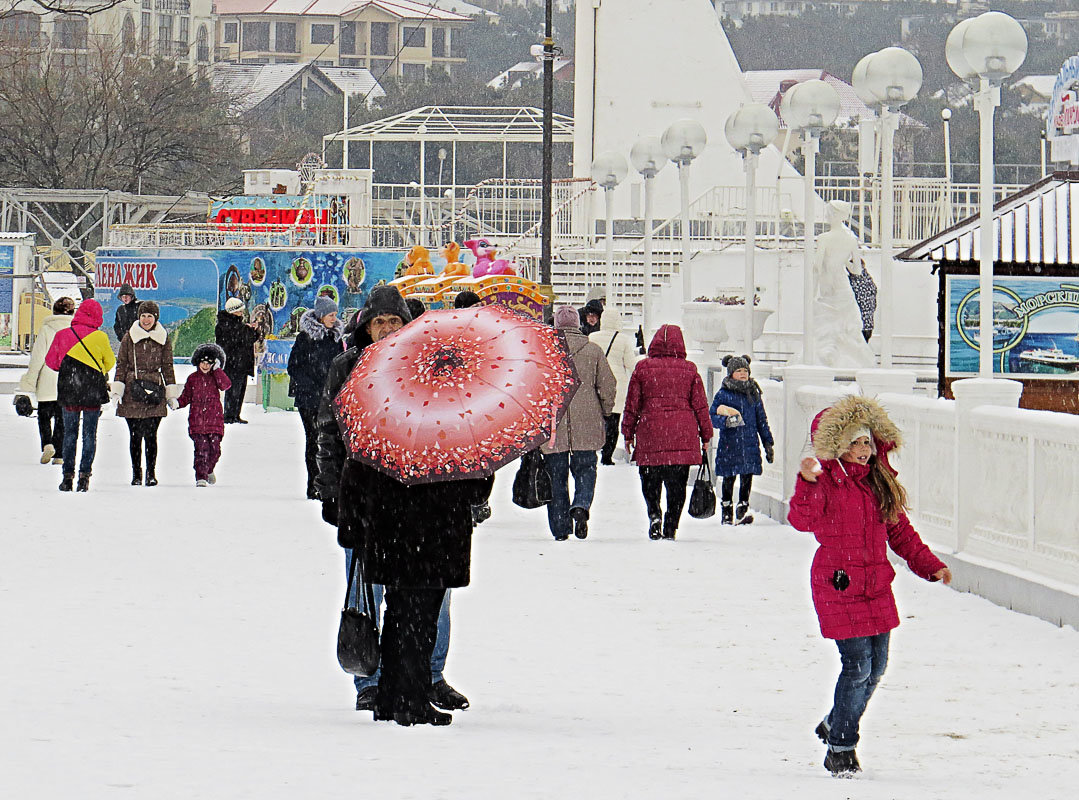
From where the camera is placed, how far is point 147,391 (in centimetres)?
1639

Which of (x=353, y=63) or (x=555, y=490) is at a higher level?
(x=353, y=63)

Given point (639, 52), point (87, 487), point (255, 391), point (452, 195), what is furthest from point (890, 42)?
point (87, 487)

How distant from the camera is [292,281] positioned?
35.9 m

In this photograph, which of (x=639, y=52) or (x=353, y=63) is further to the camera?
(x=353, y=63)

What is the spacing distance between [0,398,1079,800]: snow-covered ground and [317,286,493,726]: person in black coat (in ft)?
0.60

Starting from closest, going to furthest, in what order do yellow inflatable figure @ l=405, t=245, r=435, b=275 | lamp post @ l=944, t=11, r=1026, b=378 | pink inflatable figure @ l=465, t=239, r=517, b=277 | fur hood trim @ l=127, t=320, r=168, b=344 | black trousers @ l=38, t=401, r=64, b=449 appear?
lamp post @ l=944, t=11, r=1026, b=378 → fur hood trim @ l=127, t=320, r=168, b=344 → black trousers @ l=38, t=401, r=64, b=449 → pink inflatable figure @ l=465, t=239, r=517, b=277 → yellow inflatable figure @ l=405, t=245, r=435, b=275

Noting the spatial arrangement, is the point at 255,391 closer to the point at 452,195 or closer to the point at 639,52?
the point at 452,195

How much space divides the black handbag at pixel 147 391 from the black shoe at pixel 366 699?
9503 mm

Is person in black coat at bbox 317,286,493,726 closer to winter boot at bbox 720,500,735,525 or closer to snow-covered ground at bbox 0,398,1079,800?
snow-covered ground at bbox 0,398,1079,800

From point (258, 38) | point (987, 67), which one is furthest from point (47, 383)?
point (258, 38)

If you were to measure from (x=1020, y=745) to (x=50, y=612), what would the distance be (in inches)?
183

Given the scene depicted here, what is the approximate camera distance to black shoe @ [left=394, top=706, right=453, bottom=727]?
6941 mm

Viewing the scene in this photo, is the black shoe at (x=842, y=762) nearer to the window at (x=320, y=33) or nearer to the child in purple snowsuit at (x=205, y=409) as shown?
the child in purple snowsuit at (x=205, y=409)

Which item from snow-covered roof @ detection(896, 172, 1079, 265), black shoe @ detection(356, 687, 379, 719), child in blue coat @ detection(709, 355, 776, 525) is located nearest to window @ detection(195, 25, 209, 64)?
snow-covered roof @ detection(896, 172, 1079, 265)
